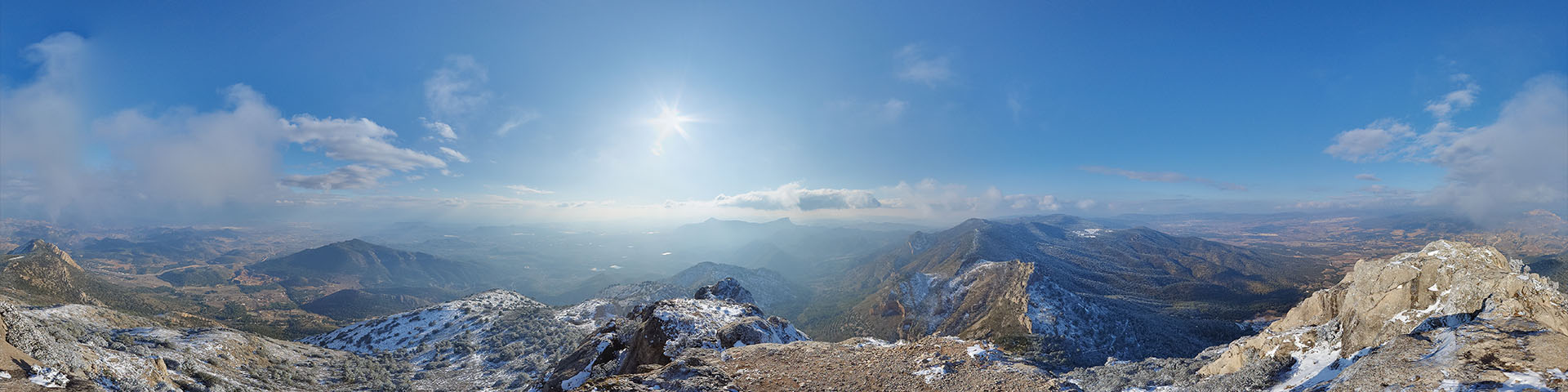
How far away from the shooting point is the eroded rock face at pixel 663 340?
25.0 meters

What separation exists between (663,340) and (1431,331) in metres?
31.4

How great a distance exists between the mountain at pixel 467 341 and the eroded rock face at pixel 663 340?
24.7 meters

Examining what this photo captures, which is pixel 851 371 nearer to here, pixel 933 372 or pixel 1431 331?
pixel 933 372

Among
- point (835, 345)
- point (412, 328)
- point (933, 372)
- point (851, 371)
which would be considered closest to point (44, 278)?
point (412, 328)

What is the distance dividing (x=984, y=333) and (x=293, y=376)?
105 m

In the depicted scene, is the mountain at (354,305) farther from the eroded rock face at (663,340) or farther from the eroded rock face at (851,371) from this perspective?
the eroded rock face at (851,371)

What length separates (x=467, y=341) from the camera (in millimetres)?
69000

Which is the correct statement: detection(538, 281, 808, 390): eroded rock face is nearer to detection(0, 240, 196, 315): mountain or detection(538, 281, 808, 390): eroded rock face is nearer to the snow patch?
the snow patch

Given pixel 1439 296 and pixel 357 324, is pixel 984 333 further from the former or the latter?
pixel 357 324

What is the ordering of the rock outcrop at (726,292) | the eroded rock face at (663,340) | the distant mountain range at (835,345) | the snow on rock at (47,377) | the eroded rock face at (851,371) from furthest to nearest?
the rock outcrop at (726,292) < the eroded rock face at (663,340) < the snow on rock at (47,377) < the distant mountain range at (835,345) < the eroded rock face at (851,371)

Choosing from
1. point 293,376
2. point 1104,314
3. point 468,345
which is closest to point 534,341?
point 468,345

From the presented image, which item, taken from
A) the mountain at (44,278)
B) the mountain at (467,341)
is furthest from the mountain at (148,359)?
the mountain at (44,278)

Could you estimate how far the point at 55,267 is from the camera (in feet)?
339

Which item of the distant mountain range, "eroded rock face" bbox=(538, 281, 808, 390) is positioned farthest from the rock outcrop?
"eroded rock face" bbox=(538, 281, 808, 390)
